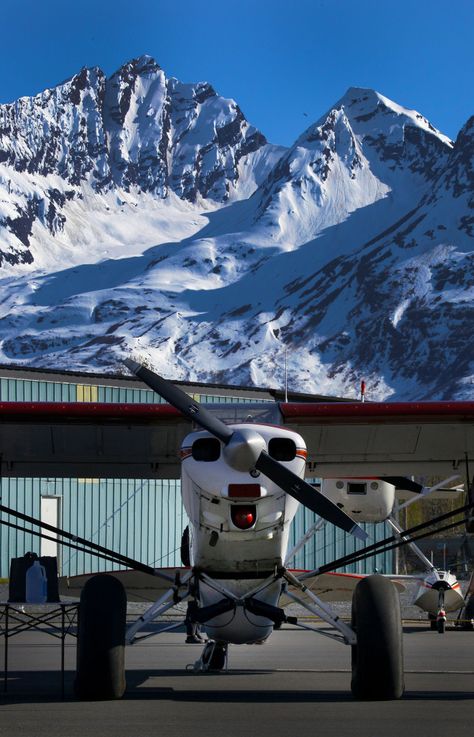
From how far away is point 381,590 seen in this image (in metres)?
10.7

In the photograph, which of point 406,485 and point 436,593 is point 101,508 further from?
point 406,485

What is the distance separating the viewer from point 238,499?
10766mm

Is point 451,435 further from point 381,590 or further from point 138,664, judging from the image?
point 138,664

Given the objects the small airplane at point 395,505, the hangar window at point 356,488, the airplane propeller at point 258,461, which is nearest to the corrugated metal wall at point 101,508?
the small airplane at point 395,505

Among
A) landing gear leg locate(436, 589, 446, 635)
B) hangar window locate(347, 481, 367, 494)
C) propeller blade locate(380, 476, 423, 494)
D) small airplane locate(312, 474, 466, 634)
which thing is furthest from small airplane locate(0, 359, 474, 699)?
landing gear leg locate(436, 589, 446, 635)

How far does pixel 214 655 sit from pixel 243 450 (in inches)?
150

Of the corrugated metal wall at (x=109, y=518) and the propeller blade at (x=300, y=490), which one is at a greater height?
the corrugated metal wall at (x=109, y=518)

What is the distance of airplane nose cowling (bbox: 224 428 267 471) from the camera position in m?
10.4

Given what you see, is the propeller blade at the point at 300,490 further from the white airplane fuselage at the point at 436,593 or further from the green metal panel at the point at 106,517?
the green metal panel at the point at 106,517

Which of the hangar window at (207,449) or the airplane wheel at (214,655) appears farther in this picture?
the airplane wheel at (214,655)

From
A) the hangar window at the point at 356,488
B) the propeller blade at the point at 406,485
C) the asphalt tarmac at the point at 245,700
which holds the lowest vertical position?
the asphalt tarmac at the point at 245,700

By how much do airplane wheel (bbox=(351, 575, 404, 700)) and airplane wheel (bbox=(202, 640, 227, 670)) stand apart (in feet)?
9.35

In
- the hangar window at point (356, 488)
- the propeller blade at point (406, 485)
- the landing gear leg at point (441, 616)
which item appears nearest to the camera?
the hangar window at point (356, 488)

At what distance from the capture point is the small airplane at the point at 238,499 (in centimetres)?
1055
